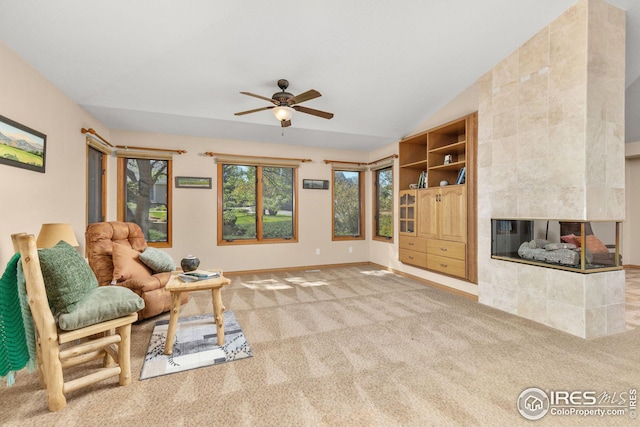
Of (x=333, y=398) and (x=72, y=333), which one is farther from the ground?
(x=72, y=333)

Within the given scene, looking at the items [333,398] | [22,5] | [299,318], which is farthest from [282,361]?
[22,5]

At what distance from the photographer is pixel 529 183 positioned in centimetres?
306

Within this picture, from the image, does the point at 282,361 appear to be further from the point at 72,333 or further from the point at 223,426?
the point at 72,333

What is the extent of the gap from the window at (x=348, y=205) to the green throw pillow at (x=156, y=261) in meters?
3.40

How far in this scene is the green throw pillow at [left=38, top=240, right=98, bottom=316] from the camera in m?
1.73

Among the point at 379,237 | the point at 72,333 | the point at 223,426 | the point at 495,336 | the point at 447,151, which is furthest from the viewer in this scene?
the point at 379,237

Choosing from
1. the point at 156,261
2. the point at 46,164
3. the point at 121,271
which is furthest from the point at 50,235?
the point at 156,261

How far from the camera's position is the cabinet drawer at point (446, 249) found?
390 centimetres

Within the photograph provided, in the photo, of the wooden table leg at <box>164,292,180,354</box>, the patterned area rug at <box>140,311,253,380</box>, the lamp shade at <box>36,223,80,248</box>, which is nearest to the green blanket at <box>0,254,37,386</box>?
the patterned area rug at <box>140,311,253,380</box>

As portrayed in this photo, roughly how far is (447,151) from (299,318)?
10.6 ft

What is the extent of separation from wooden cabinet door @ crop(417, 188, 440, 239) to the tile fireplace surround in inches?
43.8

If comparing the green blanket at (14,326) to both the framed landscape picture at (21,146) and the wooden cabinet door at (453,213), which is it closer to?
the framed landscape picture at (21,146)

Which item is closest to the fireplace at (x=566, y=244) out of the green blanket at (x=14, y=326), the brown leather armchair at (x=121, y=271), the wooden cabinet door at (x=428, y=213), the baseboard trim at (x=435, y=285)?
the baseboard trim at (x=435, y=285)

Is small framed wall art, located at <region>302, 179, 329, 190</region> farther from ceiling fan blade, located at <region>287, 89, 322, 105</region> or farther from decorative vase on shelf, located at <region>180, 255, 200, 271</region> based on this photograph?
decorative vase on shelf, located at <region>180, 255, 200, 271</region>
